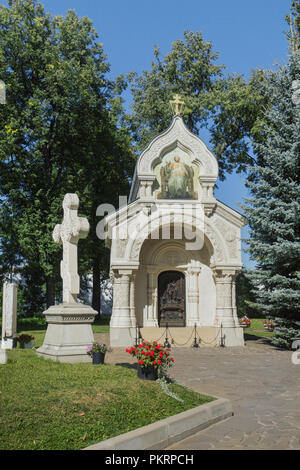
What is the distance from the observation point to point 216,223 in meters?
19.2

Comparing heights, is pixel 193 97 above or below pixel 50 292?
above

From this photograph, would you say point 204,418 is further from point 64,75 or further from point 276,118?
point 64,75

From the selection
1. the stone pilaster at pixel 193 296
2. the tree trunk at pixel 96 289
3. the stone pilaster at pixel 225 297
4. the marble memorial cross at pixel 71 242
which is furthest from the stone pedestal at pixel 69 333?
the tree trunk at pixel 96 289

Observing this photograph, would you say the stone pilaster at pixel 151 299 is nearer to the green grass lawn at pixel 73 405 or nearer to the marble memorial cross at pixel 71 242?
the marble memorial cross at pixel 71 242

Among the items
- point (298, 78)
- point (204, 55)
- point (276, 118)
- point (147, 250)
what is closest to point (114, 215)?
point (147, 250)

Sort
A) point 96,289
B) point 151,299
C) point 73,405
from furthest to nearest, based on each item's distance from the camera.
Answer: point 96,289
point 151,299
point 73,405

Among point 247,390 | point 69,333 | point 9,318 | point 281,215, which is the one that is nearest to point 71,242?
point 69,333

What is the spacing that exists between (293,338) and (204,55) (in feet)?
76.0

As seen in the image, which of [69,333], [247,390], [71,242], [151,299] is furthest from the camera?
[151,299]

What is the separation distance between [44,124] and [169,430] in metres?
22.6

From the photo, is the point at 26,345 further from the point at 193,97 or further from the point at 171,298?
the point at 193,97

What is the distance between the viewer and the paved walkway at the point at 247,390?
220 inches

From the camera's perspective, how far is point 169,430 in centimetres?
553

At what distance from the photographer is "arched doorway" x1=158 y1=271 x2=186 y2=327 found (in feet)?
67.5
